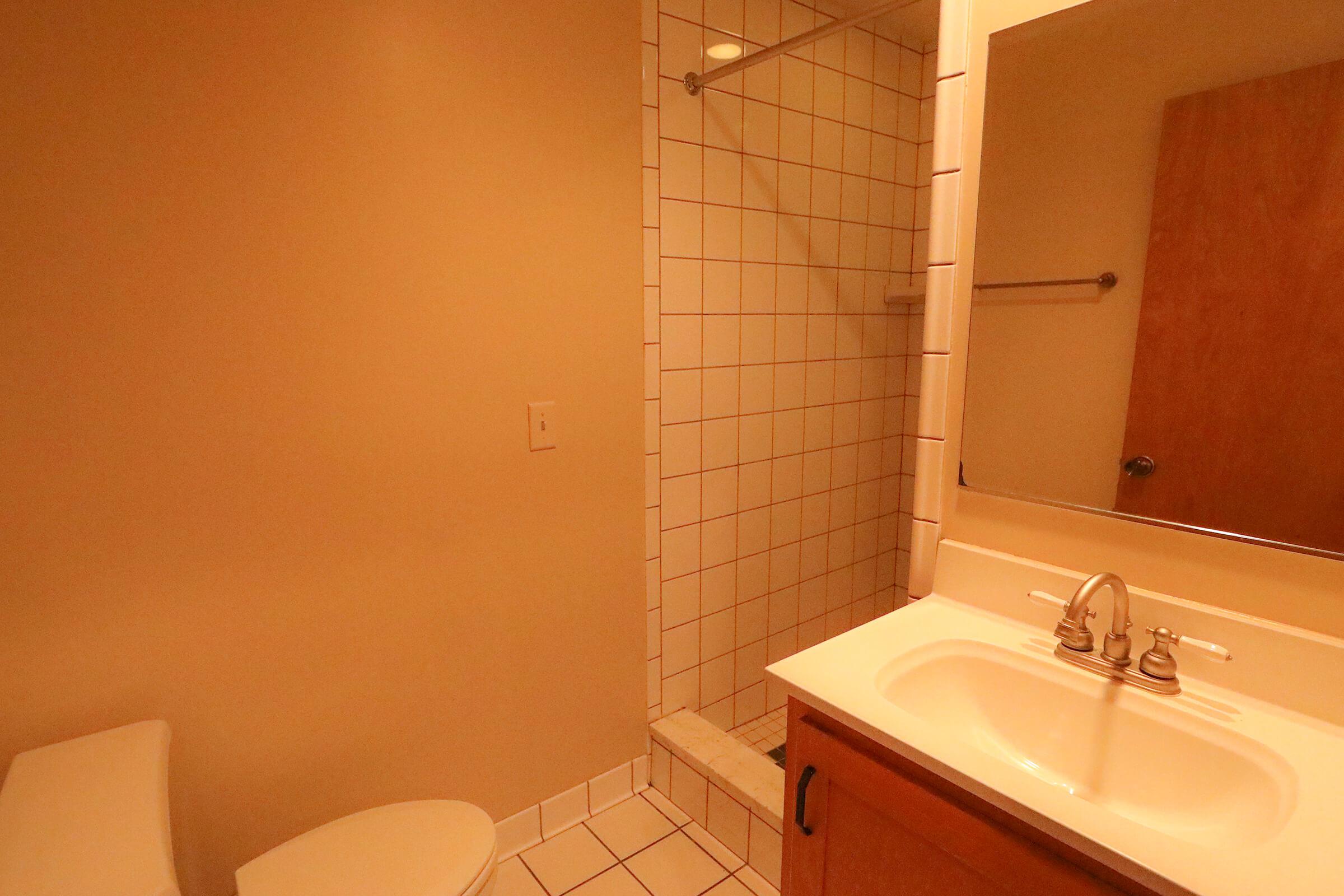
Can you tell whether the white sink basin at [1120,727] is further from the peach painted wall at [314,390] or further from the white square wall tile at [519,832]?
the white square wall tile at [519,832]

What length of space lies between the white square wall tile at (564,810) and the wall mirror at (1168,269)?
137 centimetres

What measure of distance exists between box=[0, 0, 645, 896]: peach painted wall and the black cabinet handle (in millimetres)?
876

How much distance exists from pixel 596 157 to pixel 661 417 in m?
0.69

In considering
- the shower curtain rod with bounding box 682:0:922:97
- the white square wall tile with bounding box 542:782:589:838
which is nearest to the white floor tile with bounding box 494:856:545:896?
the white square wall tile with bounding box 542:782:589:838

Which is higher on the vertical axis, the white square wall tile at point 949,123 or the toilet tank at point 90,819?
the white square wall tile at point 949,123

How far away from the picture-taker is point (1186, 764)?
90 centimetres

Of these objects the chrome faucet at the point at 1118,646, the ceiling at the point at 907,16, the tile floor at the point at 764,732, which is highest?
the ceiling at the point at 907,16

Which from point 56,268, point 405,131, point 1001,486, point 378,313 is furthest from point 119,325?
point 1001,486

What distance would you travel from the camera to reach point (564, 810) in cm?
184

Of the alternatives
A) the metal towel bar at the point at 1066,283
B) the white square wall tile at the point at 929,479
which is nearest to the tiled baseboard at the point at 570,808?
the white square wall tile at the point at 929,479

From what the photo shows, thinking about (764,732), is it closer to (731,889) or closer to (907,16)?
(731,889)

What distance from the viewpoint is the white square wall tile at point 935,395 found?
4.13 ft

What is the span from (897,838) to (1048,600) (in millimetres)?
461

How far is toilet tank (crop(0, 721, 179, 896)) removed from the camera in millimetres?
800
